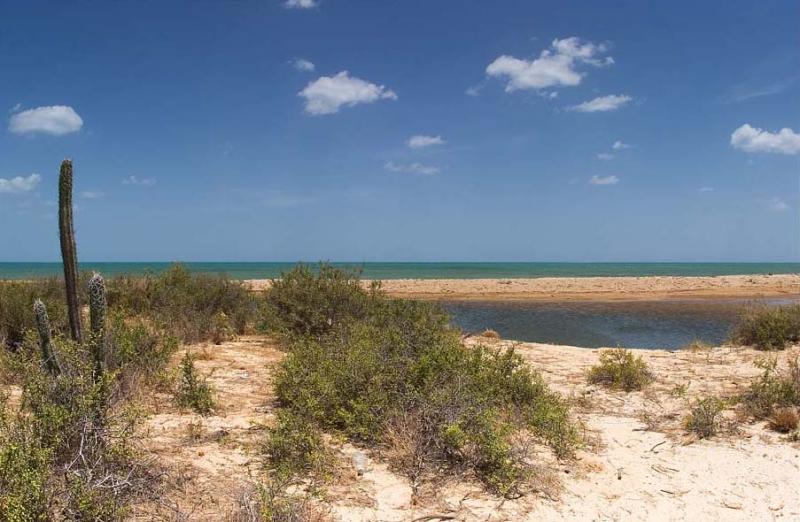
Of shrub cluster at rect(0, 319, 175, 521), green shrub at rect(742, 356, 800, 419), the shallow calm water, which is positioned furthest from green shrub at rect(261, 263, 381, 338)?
green shrub at rect(742, 356, 800, 419)

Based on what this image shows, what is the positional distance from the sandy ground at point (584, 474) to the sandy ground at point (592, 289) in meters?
27.0

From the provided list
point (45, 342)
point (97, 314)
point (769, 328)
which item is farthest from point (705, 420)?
point (769, 328)

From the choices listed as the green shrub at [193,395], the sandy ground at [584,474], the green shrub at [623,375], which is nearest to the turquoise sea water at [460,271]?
the green shrub at [193,395]

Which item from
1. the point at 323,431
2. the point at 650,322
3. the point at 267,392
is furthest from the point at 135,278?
the point at 650,322

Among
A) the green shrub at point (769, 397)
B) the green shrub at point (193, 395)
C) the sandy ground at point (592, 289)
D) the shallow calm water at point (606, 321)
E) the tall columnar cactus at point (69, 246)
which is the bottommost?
the shallow calm water at point (606, 321)

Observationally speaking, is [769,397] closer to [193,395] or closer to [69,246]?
[193,395]

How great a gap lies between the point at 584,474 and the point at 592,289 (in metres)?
35.8

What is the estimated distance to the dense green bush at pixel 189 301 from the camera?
12570mm

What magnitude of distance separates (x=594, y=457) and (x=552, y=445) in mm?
473

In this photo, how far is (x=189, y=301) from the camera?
13.8 m

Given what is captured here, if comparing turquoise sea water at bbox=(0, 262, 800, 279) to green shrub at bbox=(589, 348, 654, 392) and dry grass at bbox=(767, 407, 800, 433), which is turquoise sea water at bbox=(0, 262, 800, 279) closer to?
green shrub at bbox=(589, 348, 654, 392)

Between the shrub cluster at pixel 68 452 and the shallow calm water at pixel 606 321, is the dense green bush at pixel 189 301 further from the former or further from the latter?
the shallow calm water at pixel 606 321

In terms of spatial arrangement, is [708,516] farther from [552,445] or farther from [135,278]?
[135,278]

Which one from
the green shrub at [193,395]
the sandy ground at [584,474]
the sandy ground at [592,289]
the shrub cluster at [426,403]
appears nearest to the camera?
the sandy ground at [584,474]
